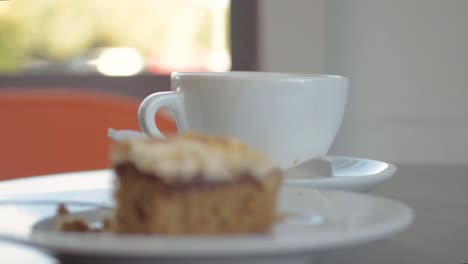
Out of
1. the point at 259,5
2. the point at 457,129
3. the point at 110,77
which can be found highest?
the point at 259,5

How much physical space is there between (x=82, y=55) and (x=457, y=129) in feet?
2.92

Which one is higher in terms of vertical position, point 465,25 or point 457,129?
point 465,25

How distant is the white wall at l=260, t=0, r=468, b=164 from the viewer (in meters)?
1.82

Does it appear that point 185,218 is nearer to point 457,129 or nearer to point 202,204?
point 202,204

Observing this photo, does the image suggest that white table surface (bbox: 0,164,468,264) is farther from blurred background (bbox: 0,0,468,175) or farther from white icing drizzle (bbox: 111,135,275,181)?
blurred background (bbox: 0,0,468,175)

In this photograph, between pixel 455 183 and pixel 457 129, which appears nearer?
pixel 455 183

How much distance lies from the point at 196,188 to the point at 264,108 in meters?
0.28

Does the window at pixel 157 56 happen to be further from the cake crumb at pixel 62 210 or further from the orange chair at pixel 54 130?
the cake crumb at pixel 62 210

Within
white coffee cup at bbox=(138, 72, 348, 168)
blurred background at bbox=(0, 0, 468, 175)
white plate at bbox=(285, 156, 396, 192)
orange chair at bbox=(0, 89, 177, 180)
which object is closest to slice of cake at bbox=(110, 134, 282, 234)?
white plate at bbox=(285, 156, 396, 192)

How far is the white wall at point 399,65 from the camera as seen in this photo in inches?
71.8

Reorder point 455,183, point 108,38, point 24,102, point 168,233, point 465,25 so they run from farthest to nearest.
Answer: point 108,38, point 465,25, point 24,102, point 455,183, point 168,233

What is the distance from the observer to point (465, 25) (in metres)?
1.82

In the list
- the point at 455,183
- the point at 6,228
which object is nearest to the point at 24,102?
the point at 455,183

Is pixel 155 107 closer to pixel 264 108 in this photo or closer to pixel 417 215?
pixel 264 108
